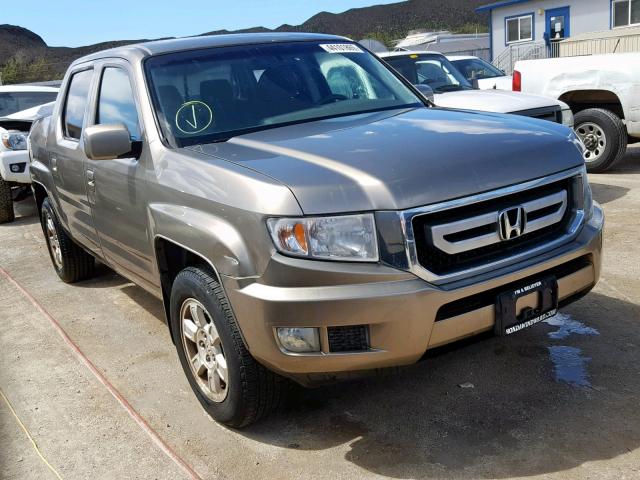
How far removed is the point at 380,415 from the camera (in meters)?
3.38

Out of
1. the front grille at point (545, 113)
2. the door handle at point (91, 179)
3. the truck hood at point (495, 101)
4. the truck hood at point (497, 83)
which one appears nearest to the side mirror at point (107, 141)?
the door handle at point (91, 179)

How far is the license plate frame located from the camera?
290cm

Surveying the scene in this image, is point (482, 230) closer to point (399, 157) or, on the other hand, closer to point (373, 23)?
point (399, 157)

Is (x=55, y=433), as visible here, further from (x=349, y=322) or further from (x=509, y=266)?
(x=509, y=266)

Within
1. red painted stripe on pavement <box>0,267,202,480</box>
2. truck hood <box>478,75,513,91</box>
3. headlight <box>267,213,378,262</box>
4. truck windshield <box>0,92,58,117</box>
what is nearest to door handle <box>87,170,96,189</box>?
red painted stripe on pavement <box>0,267,202,480</box>

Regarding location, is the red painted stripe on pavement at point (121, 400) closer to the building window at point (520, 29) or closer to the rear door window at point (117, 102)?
the rear door window at point (117, 102)

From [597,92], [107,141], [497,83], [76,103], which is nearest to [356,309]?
[107,141]

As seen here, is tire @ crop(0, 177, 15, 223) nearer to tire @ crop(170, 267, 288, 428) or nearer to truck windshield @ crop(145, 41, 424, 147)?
truck windshield @ crop(145, 41, 424, 147)

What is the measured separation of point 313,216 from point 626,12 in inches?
1057

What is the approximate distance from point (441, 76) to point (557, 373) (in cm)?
616

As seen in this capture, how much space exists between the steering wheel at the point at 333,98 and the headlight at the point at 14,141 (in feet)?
20.4

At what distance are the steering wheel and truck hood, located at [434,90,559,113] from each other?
10.1ft

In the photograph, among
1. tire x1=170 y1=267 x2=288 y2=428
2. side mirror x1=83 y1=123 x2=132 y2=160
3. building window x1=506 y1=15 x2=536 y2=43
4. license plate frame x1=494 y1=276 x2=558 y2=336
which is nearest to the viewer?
license plate frame x1=494 y1=276 x2=558 y2=336

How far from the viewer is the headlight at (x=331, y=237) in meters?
2.71
